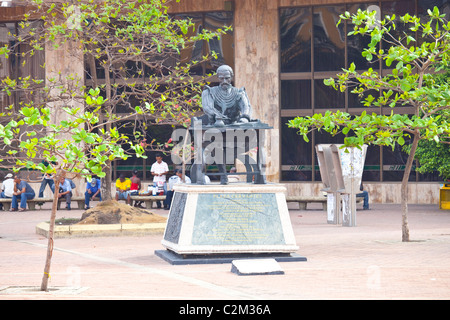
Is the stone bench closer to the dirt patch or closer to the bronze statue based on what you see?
the dirt patch

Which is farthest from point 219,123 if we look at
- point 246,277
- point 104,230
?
point 104,230

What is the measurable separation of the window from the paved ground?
11.0 metres

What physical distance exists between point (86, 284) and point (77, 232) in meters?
7.72

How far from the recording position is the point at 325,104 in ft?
99.1

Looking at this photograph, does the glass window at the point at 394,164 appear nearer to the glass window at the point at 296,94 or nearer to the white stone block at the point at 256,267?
the glass window at the point at 296,94

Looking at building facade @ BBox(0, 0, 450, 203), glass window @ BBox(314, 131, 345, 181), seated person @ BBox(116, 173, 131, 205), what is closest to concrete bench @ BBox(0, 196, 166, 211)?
seated person @ BBox(116, 173, 131, 205)

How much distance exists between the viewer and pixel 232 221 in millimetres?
12609

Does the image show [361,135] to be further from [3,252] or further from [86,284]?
[3,252]

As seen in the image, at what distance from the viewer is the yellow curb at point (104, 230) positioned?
1758 centimetres

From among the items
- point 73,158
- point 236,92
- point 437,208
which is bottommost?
point 437,208

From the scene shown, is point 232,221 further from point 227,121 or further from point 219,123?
point 227,121

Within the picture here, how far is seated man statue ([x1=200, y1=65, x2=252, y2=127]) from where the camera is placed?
1335cm

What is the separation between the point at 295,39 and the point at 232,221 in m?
19.0

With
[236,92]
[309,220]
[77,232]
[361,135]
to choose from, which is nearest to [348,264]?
[361,135]
